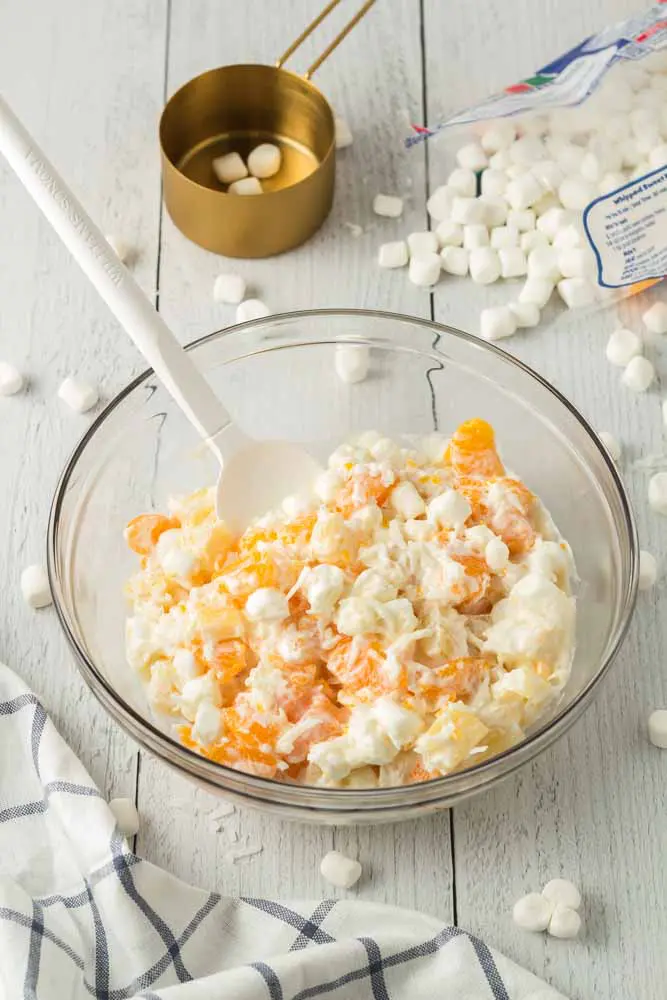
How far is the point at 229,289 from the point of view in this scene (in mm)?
2514

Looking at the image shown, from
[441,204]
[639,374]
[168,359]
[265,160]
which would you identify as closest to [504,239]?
[441,204]

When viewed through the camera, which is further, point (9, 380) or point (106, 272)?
point (9, 380)

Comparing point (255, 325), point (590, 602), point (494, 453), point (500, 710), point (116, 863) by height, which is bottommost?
point (116, 863)

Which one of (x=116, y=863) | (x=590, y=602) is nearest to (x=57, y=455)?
(x=116, y=863)

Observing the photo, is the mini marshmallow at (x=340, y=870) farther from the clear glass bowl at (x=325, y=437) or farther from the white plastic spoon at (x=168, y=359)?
the white plastic spoon at (x=168, y=359)

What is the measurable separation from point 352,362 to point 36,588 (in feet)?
2.16

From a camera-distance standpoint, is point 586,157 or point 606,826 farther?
point 586,157

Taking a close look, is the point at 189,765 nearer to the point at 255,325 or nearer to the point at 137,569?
the point at 137,569

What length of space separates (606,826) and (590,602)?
34cm

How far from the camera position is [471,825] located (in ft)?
6.64

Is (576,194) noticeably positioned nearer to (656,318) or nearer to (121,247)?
(656,318)

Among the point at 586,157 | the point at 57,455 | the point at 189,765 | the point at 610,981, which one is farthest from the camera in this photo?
the point at 586,157

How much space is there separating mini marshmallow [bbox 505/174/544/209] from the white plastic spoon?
797mm

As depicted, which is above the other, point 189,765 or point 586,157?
point 586,157
